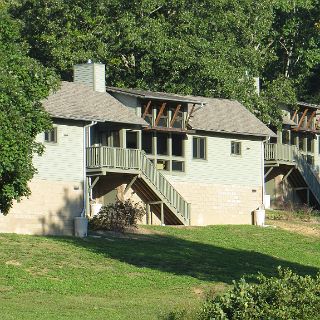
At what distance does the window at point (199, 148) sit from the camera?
6348cm

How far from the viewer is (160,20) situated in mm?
72750

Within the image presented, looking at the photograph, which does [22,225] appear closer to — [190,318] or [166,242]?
[166,242]

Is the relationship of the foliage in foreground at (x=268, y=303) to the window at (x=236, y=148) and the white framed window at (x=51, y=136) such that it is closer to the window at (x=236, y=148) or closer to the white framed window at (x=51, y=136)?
the white framed window at (x=51, y=136)

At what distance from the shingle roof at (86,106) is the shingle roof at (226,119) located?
14.6 feet

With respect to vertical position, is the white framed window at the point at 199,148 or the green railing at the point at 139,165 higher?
the white framed window at the point at 199,148

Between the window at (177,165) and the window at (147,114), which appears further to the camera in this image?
the window at (177,165)

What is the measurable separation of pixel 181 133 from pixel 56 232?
1123 centimetres

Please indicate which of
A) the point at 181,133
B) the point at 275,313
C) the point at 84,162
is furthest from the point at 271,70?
the point at 275,313

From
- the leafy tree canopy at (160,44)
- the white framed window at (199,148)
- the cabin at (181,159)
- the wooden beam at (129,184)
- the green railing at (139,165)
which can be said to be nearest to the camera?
the green railing at (139,165)

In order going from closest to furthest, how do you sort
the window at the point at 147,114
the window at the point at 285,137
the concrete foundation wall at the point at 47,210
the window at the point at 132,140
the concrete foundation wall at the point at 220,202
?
the concrete foundation wall at the point at 47,210 < the window at the point at 132,140 < the window at the point at 147,114 < the concrete foundation wall at the point at 220,202 < the window at the point at 285,137

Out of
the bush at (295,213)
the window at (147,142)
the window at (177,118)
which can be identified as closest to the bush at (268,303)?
the window at (147,142)

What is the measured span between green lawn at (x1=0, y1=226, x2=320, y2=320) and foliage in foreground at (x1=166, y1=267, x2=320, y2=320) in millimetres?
7683

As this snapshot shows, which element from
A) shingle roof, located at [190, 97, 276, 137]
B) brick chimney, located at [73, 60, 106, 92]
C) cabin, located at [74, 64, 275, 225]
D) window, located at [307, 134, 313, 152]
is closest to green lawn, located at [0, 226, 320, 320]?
cabin, located at [74, 64, 275, 225]

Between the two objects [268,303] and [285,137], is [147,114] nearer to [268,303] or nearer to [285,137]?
[285,137]
